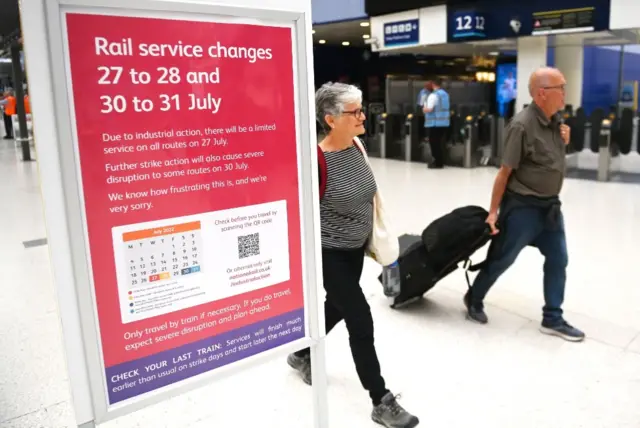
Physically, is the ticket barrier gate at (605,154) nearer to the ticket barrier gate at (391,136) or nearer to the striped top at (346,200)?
the ticket barrier gate at (391,136)

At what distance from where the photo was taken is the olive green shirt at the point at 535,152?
3090 mm

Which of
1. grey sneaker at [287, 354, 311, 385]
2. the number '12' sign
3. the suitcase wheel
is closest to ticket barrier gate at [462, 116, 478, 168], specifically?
the number '12' sign

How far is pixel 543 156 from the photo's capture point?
10.2 ft

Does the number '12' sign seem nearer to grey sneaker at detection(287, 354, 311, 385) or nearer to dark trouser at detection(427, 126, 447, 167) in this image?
dark trouser at detection(427, 126, 447, 167)

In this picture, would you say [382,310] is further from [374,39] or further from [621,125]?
[374,39]

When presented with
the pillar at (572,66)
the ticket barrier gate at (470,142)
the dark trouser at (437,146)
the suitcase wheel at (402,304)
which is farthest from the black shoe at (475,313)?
the pillar at (572,66)

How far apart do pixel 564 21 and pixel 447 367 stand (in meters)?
7.83

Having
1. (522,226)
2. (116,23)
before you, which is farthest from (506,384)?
(116,23)

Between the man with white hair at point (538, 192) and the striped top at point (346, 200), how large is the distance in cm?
112

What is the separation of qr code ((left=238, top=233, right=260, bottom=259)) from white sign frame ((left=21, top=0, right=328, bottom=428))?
0.33 metres

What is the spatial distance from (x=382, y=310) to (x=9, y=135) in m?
20.1

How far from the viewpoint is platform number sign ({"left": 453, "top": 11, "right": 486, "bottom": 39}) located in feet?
33.0

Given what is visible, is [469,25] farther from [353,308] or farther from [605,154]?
[353,308]

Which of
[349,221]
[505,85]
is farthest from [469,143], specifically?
[349,221]
